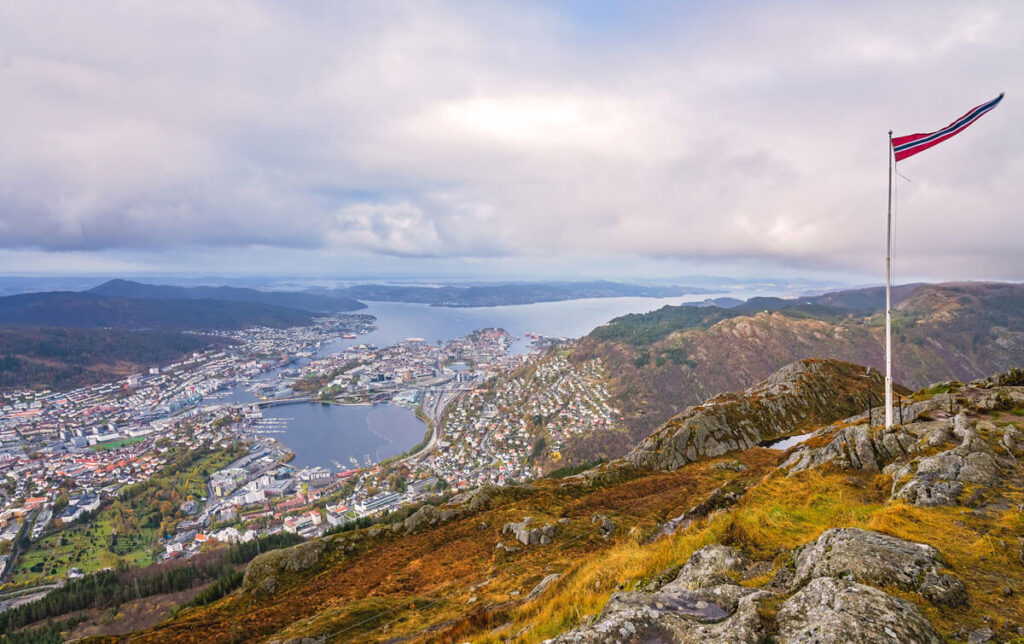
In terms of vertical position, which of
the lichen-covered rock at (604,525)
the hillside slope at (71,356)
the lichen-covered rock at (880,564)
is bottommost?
the hillside slope at (71,356)

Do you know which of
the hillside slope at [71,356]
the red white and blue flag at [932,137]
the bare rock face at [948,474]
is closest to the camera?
the bare rock face at [948,474]

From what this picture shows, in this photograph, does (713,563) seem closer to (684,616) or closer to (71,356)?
(684,616)

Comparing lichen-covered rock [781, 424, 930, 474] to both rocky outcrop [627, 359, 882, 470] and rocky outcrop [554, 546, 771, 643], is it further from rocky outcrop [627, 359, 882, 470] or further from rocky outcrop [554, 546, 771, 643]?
rocky outcrop [554, 546, 771, 643]

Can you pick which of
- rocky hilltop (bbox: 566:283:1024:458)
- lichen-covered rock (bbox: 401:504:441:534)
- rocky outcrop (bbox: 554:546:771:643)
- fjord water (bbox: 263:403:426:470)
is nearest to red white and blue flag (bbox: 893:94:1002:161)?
rocky outcrop (bbox: 554:546:771:643)

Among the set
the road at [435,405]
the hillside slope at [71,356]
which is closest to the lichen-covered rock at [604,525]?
the road at [435,405]

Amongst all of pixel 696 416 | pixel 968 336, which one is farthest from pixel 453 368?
pixel 968 336

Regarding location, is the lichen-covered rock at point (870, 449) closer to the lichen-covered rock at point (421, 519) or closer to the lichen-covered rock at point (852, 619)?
the lichen-covered rock at point (852, 619)

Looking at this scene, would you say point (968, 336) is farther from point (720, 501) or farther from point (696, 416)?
point (720, 501)
